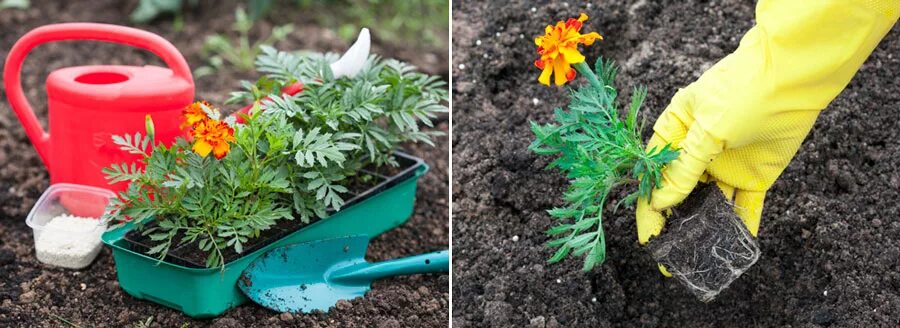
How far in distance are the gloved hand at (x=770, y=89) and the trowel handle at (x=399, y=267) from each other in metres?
0.63

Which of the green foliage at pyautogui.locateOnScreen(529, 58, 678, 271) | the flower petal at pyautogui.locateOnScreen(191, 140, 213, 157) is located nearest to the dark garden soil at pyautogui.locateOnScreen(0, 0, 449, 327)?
the flower petal at pyautogui.locateOnScreen(191, 140, 213, 157)

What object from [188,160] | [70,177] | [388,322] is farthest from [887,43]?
[70,177]

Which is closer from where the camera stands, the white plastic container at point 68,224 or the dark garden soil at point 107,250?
the dark garden soil at point 107,250

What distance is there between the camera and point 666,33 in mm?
2986

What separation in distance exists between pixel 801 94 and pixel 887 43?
1.13 m

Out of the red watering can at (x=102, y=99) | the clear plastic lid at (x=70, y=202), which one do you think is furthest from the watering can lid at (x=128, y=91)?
the clear plastic lid at (x=70, y=202)

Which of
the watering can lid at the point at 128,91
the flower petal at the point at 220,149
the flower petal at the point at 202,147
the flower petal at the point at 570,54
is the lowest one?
the watering can lid at the point at 128,91

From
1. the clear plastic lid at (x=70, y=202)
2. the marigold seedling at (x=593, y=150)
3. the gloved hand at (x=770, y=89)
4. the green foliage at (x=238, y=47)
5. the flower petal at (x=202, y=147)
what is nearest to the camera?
the gloved hand at (x=770, y=89)

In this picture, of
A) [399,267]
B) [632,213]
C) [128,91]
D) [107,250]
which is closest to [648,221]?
[632,213]

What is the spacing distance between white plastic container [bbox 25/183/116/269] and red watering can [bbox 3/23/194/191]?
0.04 m

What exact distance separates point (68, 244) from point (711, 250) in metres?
1.57

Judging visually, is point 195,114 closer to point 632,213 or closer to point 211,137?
point 211,137

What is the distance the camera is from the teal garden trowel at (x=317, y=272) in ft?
8.16

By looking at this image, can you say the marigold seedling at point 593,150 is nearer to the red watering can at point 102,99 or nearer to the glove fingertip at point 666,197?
the glove fingertip at point 666,197
